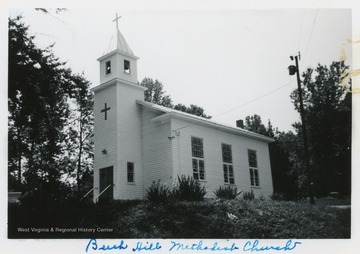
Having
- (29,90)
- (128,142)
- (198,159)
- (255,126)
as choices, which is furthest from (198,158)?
(29,90)

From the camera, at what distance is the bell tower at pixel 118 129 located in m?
18.1

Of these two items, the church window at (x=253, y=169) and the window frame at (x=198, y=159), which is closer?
the window frame at (x=198, y=159)

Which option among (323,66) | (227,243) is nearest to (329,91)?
(323,66)

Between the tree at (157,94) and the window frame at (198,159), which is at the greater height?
the tree at (157,94)

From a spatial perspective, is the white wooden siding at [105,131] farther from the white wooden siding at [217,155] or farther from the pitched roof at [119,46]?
the white wooden siding at [217,155]

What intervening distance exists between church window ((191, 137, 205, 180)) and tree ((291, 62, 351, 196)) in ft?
15.6

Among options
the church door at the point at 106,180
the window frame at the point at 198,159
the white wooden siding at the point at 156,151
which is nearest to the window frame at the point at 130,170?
the white wooden siding at the point at 156,151

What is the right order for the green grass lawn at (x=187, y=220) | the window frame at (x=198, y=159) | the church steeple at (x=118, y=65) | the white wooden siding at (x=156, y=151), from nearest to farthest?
the green grass lawn at (x=187, y=220), the white wooden siding at (x=156, y=151), the church steeple at (x=118, y=65), the window frame at (x=198, y=159)

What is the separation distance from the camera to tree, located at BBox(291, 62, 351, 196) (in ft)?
38.9

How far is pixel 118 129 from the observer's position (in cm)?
1812

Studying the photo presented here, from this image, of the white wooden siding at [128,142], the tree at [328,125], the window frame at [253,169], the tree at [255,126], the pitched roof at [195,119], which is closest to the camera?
the tree at [328,125]

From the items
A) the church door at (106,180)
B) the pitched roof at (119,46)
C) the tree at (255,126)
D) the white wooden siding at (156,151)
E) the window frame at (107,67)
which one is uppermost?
the pitched roof at (119,46)

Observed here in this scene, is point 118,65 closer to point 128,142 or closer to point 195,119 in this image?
point 128,142

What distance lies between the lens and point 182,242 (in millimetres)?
10492
